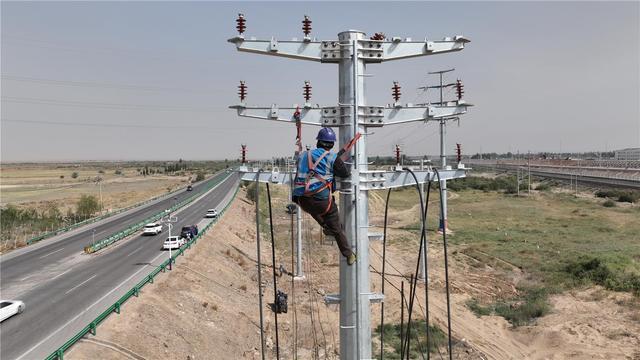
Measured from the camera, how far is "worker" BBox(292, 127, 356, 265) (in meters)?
6.36

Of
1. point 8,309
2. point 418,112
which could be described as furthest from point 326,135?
point 8,309

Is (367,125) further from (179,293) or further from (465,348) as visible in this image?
(179,293)

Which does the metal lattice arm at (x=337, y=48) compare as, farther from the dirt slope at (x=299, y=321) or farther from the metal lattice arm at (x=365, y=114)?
the dirt slope at (x=299, y=321)

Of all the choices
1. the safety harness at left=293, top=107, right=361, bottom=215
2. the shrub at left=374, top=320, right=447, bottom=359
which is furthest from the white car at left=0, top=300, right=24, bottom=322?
the safety harness at left=293, top=107, right=361, bottom=215

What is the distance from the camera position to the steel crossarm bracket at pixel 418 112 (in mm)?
6914

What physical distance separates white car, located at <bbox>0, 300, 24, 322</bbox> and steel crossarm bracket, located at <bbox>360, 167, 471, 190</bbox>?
22.0 metres

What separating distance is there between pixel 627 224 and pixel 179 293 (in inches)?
2416

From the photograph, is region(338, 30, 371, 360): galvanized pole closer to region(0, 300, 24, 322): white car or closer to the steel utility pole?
the steel utility pole

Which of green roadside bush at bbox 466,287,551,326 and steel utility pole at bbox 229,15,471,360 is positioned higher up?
steel utility pole at bbox 229,15,471,360

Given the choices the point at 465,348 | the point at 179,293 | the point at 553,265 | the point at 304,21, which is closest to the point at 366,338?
the point at 304,21

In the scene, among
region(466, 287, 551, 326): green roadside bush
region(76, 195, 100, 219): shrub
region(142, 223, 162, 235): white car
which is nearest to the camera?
region(466, 287, 551, 326): green roadside bush

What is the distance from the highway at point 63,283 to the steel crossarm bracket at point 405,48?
17780 mm

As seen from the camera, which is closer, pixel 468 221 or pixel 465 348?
pixel 465 348

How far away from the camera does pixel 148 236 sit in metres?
43.1
